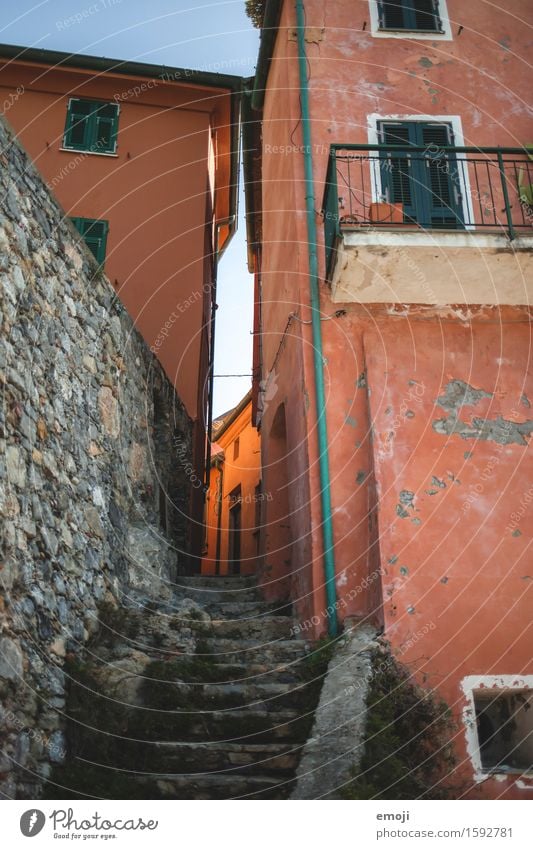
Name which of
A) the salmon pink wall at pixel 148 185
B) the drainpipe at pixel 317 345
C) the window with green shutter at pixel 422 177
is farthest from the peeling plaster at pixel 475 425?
the salmon pink wall at pixel 148 185

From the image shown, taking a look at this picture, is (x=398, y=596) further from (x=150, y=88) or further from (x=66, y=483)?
(x=150, y=88)

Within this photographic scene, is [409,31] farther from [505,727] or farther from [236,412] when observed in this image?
[236,412]

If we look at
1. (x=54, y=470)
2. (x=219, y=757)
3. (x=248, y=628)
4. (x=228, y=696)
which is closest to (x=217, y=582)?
(x=248, y=628)

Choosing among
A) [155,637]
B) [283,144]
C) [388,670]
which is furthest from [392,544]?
[283,144]

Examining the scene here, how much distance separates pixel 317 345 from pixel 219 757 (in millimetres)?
4188

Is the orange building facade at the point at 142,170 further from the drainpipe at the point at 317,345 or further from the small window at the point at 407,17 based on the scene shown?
the small window at the point at 407,17

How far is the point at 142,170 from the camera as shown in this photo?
13.6 m

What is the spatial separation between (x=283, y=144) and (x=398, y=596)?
6.00 metres

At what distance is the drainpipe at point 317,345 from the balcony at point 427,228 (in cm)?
27

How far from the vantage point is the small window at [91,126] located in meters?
13.6

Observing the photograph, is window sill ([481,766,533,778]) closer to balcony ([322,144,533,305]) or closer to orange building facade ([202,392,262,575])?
balcony ([322,144,533,305])

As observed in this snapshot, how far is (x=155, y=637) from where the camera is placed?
704 centimetres

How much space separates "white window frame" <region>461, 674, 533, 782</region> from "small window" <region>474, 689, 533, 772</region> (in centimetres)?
6

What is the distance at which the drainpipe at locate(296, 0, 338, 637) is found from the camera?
7.55m
